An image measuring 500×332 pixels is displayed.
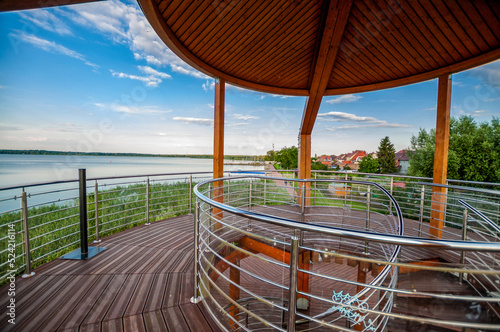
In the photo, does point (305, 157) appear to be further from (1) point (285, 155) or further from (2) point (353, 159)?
(2) point (353, 159)

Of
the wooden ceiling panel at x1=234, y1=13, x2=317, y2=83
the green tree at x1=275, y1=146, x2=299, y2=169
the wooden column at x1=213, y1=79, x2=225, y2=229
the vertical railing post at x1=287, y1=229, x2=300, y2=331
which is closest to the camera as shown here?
the vertical railing post at x1=287, y1=229, x2=300, y2=331

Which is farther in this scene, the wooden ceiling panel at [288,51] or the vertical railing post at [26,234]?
the wooden ceiling panel at [288,51]

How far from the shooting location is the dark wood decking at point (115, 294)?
4.94 ft

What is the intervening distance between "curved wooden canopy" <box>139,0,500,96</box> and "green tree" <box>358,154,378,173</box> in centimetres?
2613

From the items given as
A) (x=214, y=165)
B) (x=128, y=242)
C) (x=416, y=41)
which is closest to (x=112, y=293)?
(x=128, y=242)

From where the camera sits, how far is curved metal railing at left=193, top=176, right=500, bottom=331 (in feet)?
2.87

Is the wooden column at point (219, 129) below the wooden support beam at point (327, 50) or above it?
below

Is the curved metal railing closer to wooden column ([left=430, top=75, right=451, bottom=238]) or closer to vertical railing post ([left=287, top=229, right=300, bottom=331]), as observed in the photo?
vertical railing post ([left=287, top=229, right=300, bottom=331])

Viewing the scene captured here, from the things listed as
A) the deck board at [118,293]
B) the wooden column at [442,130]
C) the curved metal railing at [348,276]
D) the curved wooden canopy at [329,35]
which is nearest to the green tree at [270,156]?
the curved metal railing at [348,276]

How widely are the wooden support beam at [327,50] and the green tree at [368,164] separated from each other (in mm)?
25604

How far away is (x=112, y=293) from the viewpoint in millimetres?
1841

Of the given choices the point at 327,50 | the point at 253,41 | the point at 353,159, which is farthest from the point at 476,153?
the point at 353,159

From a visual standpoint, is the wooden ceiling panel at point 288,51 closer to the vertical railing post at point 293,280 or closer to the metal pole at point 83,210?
the metal pole at point 83,210

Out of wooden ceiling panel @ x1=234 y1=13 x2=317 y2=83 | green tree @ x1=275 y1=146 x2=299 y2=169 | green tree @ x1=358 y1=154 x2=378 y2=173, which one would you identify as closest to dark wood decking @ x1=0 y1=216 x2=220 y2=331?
wooden ceiling panel @ x1=234 y1=13 x2=317 y2=83
